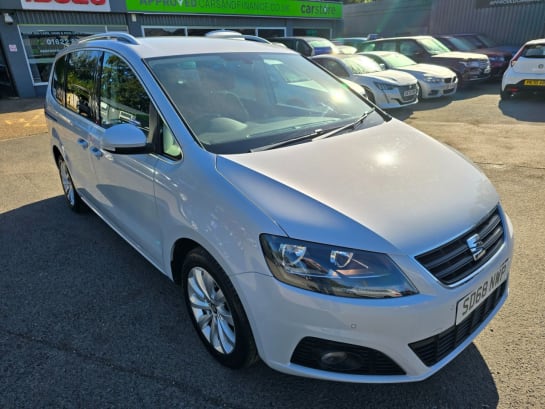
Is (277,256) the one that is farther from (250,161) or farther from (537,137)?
(537,137)

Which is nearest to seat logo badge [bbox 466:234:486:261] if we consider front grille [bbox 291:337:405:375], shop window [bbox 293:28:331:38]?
front grille [bbox 291:337:405:375]

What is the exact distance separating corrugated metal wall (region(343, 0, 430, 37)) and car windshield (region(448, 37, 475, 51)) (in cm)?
990

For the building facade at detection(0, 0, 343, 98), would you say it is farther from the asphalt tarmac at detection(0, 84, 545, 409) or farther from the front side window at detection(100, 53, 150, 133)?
the front side window at detection(100, 53, 150, 133)

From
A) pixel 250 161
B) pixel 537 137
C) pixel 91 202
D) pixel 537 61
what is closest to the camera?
pixel 250 161

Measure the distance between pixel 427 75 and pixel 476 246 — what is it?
996 centimetres

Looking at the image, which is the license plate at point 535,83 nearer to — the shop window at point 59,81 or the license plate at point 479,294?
the license plate at point 479,294

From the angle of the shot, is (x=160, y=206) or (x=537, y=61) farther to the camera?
(x=537, y=61)

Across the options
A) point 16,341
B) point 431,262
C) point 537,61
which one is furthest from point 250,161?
point 537,61

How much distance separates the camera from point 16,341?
2.72 metres

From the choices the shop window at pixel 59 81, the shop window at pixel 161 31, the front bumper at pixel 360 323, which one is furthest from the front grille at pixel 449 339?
the shop window at pixel 161 31

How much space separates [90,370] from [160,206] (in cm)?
106

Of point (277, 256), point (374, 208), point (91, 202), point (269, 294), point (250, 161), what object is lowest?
point (91, 202)

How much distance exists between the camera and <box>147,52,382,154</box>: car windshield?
8.39 ft

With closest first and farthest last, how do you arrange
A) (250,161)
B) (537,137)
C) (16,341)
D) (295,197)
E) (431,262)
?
1. (431,262)
2. (295,197)
3. (250,161)
4. (16,341)
5. (537,137)
